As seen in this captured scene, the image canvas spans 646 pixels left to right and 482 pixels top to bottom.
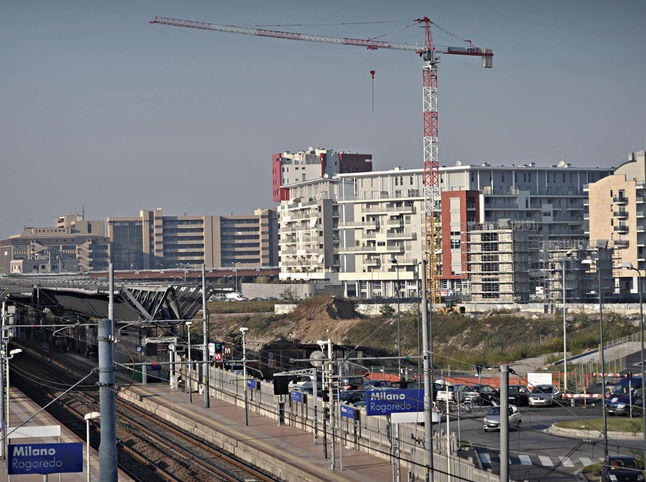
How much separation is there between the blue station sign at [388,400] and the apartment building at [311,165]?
14985 centimetres

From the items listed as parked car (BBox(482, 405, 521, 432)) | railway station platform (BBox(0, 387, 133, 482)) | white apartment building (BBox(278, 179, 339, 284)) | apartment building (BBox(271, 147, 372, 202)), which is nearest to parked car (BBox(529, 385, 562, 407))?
→ parked car (BBox(482, 405, 521, 432))

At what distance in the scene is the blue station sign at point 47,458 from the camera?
22.8 meters

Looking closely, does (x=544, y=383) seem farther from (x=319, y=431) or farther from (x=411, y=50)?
(x=411, y=50)

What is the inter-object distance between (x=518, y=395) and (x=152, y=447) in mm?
19013

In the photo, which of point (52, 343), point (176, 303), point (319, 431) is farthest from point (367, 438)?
point (52, 343)

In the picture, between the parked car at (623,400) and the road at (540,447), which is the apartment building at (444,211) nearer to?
the parked car at (623,400)

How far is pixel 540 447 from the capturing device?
34.8 meters

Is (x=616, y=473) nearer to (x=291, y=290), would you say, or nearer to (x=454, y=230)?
(x=454, y=230)

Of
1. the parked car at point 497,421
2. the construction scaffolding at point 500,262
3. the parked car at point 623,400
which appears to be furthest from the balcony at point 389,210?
the parked car at point 497,421

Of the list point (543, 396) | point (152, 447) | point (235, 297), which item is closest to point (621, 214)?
point (235, 297)

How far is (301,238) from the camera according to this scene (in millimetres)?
143750

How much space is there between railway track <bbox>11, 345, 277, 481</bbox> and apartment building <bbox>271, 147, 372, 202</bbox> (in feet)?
409

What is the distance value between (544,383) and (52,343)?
50231mm

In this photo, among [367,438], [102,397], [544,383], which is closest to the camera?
[102,397]
